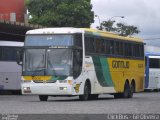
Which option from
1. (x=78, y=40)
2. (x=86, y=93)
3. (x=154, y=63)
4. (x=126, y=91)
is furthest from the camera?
(x=154, y=63)

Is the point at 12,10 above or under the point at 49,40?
above

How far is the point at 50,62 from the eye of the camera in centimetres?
3003

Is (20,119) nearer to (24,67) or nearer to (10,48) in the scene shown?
(24,67)

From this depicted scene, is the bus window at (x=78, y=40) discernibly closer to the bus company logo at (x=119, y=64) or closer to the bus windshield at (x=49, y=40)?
the bus windshield at (x=49, y=40)

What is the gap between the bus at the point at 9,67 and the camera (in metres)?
43.2

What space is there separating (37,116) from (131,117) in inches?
103

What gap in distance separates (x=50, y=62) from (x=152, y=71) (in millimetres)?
24495

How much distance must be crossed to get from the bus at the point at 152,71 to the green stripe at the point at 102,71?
18927 mm

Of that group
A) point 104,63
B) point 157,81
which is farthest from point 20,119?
point 157,81

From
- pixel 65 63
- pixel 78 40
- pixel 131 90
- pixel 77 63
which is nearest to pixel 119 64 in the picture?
pixel 131 90

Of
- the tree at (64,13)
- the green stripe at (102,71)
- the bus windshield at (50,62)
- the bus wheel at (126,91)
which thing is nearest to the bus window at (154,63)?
the bus wheel at (126,91)

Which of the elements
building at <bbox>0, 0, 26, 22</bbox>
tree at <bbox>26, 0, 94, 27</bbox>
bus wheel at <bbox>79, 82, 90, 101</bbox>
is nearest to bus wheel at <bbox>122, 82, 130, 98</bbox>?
bus wheel at <bbox>79, 82, 90, 101</bbox>

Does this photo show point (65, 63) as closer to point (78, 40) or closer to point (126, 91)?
point (78, 40)

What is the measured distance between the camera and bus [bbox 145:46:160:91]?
52.9 metres
